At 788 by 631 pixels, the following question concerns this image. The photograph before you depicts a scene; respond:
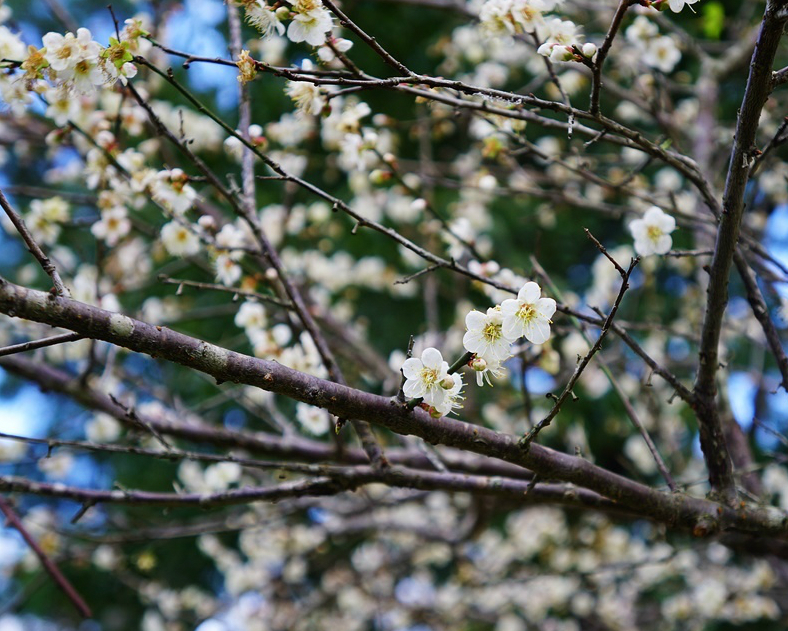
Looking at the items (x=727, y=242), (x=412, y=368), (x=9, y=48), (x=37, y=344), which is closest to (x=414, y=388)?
(x=412, y=368)

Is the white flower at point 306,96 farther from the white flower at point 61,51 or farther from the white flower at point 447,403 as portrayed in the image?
the white flower at point 447,403

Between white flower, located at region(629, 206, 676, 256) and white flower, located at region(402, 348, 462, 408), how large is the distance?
2.88ft

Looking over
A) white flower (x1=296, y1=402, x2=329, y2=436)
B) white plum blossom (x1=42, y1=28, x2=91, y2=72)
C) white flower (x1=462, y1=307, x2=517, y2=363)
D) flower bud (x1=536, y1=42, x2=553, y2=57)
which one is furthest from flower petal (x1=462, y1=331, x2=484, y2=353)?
white flower (x1=296, y1=402, x2=329, y2=436)

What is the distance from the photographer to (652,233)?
192cm

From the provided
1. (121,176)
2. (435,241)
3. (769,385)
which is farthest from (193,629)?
(769,385)

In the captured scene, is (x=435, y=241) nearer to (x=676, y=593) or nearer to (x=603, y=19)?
(x=603, y=19)

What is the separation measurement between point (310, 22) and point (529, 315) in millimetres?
773

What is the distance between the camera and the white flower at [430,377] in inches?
50.0

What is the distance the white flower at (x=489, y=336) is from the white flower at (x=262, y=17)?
2.51 ft

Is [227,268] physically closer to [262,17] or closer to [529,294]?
[262,17]

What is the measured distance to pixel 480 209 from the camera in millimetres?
4207

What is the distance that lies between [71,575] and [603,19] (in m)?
5.17

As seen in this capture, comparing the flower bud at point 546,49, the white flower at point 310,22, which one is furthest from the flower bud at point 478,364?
the white flower at point 310,22

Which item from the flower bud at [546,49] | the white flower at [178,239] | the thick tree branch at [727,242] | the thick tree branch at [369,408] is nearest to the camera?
the thick tree branch at [369,408]
